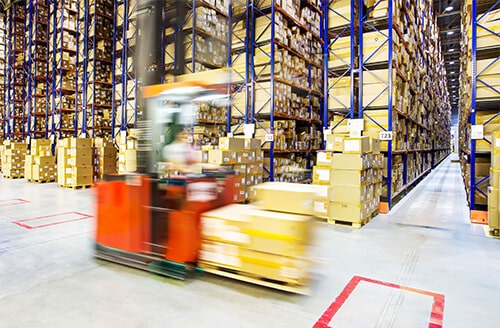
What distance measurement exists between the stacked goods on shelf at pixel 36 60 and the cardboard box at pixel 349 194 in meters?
12.7

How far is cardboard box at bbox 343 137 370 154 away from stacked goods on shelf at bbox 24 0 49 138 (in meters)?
12.7

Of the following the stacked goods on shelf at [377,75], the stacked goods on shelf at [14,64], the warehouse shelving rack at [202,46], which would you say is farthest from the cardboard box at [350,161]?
the stacked goods on shelf at [14,64]

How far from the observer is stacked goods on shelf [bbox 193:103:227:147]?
9.08 meters

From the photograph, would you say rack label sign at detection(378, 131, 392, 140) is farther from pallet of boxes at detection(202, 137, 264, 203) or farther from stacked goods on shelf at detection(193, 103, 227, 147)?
stacked goods on shelf at detection(193, 103, 227, 147)

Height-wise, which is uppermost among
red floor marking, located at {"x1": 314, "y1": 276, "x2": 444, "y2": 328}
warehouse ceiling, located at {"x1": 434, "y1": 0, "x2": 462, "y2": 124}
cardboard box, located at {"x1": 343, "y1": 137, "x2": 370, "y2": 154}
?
warehouse ceiling, located at {"x1": 434, "y1": 0, "x2": 462, "y2": 124}

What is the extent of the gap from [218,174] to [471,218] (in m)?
4.77

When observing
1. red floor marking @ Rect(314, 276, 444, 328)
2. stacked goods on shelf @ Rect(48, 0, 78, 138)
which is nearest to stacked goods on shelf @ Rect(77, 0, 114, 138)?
stacked goods on shelf @ Rect(48, 0, 78, 138)

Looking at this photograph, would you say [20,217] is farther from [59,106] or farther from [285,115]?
[59,106]

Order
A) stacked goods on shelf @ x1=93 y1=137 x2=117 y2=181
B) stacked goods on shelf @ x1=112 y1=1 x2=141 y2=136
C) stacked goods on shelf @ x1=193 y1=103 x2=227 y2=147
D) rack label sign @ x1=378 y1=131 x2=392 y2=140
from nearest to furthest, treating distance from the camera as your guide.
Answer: rack label sign @ x1=378 y1=131 x2=392 y2=140 < stacked goods on shelf @ x1=193 y1=103 x2=227 y2=147 < stacked goods on shelf @ x1=112 y1=1 x2=141 y2=136 < stacked goods on shelf @ x1=93 y1=137 x2=117 y2=181

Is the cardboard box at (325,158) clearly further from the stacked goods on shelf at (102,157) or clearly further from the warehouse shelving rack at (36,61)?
the warehouse shelving rack at (36,61)

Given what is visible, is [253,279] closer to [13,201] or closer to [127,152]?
[13,201]

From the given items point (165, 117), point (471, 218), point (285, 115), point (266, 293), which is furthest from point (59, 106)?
point (471, 218)

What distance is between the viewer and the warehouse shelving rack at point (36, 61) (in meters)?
13.1

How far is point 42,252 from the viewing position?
3893mm
